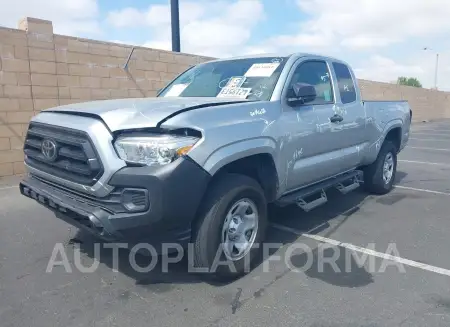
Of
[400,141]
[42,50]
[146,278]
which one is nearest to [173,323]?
[146,278]

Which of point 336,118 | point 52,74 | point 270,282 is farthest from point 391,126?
point 52,74

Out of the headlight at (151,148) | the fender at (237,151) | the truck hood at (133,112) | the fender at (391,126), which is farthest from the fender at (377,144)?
the headlight at (151,148)

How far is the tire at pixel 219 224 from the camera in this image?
310 cm

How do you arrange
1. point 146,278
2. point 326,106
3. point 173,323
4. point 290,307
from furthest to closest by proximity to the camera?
point 326,106 < point 146,278 < point 290,307 < point 173,323

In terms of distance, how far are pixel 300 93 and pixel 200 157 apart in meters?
1.44

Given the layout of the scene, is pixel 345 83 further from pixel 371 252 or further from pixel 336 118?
pixel 371 252

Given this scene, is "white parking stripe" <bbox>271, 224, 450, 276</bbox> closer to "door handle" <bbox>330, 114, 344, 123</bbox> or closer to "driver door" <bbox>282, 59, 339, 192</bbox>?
"driver door" <bbox>282, 59, 339, 192</bbox>

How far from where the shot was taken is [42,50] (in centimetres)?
802

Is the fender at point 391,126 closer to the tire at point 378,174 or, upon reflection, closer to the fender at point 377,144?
the fender at point 377,144

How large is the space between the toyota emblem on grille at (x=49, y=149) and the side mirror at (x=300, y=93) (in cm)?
221

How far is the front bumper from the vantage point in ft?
8.95

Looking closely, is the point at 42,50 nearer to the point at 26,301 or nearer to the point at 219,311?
the point at 26,301

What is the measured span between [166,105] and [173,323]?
1.68 metres

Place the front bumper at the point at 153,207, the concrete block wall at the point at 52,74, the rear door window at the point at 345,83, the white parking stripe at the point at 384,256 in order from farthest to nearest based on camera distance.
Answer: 1. the concrete block wall at the point at 52,74
2. the rear door window at the point at 345,83
3. the white parking stripe at the point at 384,256
4. the front bumper at the point at 153,207
